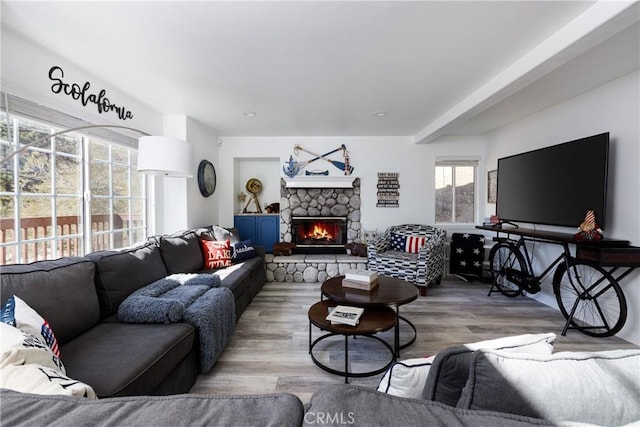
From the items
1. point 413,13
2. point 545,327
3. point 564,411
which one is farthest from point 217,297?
point 545,327

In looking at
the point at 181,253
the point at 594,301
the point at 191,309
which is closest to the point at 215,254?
the point at 181,253

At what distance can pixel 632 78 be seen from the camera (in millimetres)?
2383

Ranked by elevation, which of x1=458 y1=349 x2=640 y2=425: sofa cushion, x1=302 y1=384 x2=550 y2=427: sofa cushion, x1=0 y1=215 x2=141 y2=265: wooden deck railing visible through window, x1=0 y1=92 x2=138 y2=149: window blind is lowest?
x1=302 y1=384 x2=550 y2=427: sofa cushion

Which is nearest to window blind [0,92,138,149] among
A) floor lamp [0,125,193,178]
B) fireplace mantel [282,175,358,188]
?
floor lamp [0,125,193,178]

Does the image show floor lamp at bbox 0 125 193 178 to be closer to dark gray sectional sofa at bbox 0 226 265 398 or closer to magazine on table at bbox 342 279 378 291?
dark gray sectional sofa at bbox 0 226 265 398

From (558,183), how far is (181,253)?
407 centimetres

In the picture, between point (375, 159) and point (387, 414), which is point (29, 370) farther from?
point (375, 159)

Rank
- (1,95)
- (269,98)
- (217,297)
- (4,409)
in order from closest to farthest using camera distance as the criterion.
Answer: (4,409), (1,95), (217,297), (269,98)

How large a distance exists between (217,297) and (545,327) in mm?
3231

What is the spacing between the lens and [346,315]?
2012 mm

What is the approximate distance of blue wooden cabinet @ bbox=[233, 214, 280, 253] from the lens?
488 centimetres

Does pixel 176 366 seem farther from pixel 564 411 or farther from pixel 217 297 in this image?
pixel 564 411

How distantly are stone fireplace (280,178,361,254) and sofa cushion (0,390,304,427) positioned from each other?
162 inches

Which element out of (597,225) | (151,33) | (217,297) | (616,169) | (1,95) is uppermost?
(151,33)
